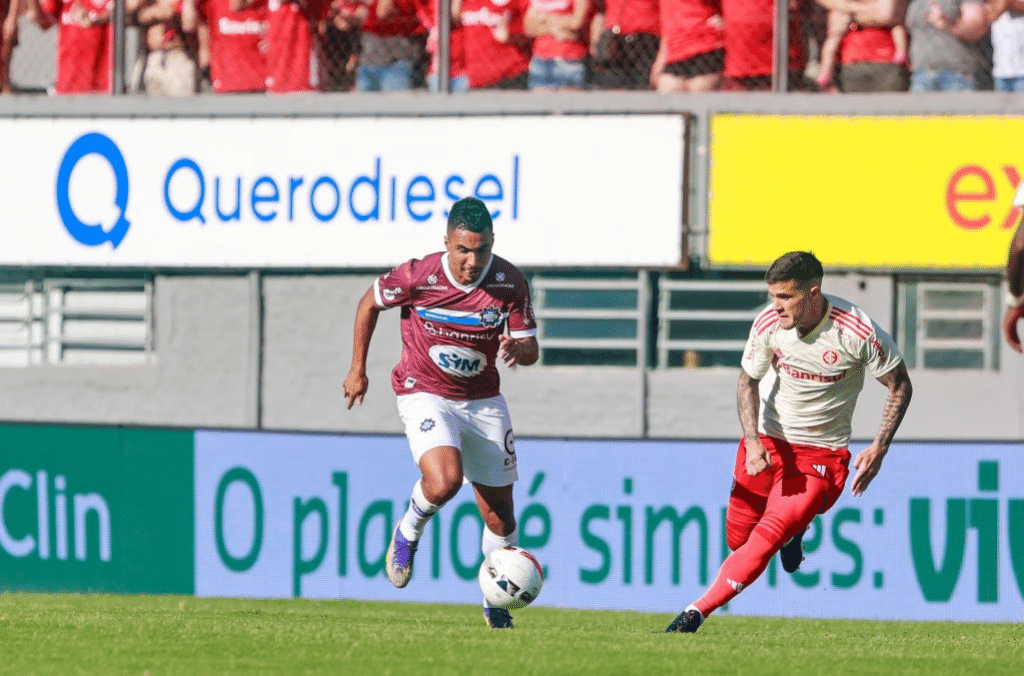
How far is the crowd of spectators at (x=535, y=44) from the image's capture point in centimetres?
1556

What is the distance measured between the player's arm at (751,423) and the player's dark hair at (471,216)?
151 cm

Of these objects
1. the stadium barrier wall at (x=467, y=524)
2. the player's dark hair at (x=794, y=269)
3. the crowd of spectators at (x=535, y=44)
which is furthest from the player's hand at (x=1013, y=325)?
the crowd of spectators at (x=535, y=44)

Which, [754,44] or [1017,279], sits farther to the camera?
[754,44]

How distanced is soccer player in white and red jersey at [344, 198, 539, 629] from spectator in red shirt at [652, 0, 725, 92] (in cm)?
639

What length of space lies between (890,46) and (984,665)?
8410mm

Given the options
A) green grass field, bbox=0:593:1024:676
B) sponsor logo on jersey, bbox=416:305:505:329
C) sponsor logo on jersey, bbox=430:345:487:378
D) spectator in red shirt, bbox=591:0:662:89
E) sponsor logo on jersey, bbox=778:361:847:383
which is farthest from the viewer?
spectator in red shirt, bbox=591:0:662:89

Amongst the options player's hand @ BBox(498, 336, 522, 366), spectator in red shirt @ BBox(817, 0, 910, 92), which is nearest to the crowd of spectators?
spectator in red shirt @ BBox(817, 0, 910, 92)

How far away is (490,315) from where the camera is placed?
384 inches

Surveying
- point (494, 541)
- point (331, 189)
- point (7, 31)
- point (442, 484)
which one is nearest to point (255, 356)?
point (331, 189)

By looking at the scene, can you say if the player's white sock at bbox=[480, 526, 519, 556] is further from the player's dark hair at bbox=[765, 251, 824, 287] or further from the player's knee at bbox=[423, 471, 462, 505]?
the player's dark hair at bbox=[765, 251, 824, 287]

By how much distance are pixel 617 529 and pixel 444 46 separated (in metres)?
5.21

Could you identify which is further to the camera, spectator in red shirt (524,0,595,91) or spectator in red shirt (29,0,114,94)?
spectator in red shirt (29,0,114,94)

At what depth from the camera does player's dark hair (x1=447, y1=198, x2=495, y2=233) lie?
937 centimetres

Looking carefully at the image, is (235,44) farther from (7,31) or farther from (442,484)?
(442,484)
